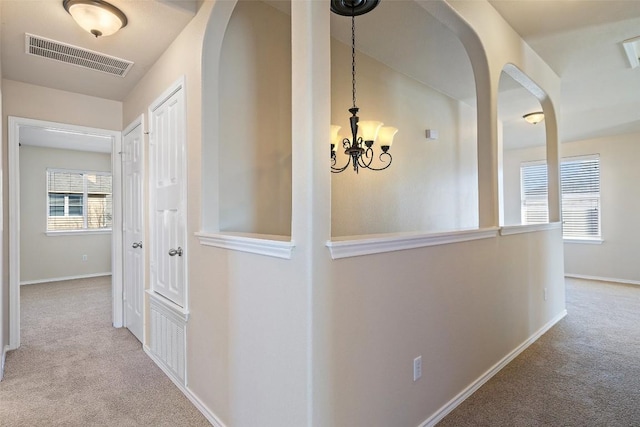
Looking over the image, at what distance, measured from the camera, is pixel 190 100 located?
218cm

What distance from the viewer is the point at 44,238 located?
229 inches

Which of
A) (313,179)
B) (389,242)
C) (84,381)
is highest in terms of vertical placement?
(313,179)

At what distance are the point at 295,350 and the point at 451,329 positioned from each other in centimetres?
113

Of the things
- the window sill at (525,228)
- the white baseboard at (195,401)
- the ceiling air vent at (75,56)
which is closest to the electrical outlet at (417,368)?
the white baseboard at (195,401)

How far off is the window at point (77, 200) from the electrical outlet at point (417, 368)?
21.9 feet

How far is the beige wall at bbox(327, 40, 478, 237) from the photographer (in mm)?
2877

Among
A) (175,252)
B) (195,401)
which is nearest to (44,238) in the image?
(175,252)

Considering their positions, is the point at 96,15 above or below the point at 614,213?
above

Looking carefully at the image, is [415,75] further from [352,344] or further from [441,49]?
[352,344]

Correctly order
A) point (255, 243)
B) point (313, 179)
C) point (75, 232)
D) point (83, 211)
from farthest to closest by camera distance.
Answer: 1. point (83, 211)
2. point (75, 232)
3. point (255, 243)
4. point (313, 179)

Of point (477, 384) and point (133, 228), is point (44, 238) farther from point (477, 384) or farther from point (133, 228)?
point (477, 384)

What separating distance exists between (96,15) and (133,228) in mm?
1925

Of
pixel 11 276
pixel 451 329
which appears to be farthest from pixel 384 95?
pixel 11 276

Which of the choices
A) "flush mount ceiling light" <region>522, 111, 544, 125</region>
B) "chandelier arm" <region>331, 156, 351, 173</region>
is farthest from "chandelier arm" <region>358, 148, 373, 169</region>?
"flush mount ceiling light" <region>522, 111, 544, 125</region>
